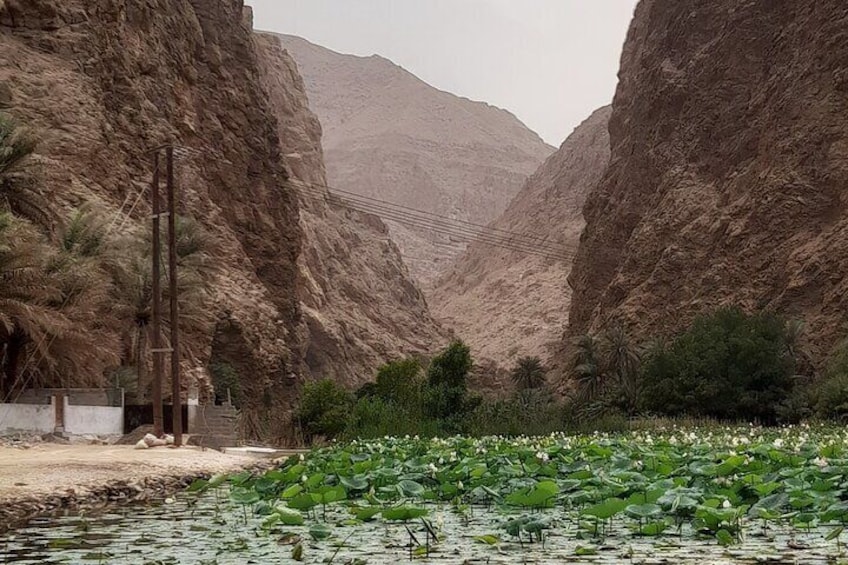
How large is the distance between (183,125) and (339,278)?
3339 cm

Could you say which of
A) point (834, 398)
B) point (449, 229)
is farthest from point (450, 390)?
point (449, 229)

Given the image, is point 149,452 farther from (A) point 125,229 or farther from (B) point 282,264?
(B) point 282,264

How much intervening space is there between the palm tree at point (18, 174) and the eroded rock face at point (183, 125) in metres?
8.73

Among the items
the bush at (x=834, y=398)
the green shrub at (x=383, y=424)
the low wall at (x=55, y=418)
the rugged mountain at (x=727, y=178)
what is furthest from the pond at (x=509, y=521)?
the rugged mountain at (x=727, y=178)

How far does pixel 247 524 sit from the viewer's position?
745 cm

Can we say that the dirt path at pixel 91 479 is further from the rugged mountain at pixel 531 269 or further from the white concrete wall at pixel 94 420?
the rugged mountain at pixel 531 269

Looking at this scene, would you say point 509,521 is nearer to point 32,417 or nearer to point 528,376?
point 32,417

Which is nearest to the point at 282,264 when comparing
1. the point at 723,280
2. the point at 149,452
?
the point at 723,280

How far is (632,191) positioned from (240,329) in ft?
116

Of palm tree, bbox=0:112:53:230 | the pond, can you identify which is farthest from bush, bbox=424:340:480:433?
the pond

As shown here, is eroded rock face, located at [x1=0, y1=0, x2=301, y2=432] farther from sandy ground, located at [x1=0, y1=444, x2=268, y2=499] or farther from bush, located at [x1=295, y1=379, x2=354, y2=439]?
sandy ground, located at [x1=0, y1=444, x2=268, y2=499]

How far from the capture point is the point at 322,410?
143 feet

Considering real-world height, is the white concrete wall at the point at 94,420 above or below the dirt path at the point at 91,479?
above

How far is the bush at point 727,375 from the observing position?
41.0 m
